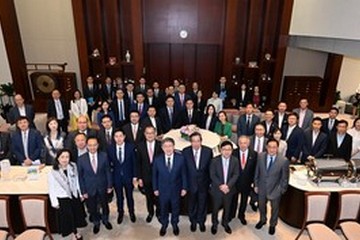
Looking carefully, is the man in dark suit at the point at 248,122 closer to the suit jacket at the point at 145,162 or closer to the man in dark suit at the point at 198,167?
the man in dark suit at the point at 198,167

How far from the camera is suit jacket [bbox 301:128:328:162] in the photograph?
A: 514cm

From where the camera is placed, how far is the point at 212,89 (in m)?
10.4

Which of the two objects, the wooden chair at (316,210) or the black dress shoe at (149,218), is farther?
the black dress shoe at (149,218)

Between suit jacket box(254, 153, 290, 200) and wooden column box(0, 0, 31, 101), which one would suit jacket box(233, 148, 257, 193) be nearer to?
suit jacket box(254, 153, 290, 200)

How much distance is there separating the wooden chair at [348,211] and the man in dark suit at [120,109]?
486 cm

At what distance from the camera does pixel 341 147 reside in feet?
16.6

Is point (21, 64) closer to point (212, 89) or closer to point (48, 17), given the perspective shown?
point (48, 17)

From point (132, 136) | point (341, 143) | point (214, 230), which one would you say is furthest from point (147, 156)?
point (341, 143)

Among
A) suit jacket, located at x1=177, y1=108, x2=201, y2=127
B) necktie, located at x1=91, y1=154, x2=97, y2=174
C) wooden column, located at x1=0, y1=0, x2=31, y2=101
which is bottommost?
suit jacket, located at x1=177, y1=108, x2=201, y2=127

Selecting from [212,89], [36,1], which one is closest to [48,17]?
[36,1]

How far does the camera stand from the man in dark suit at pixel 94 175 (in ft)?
13.3

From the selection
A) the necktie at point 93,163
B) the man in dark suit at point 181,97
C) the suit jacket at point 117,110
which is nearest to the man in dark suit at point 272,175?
the necktie at point 93,163

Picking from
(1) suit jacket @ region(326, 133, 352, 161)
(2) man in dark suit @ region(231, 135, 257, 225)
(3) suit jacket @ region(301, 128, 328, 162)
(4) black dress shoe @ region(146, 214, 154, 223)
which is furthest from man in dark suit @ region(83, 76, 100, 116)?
(1) suit jacket @ region(326, 133, 352, 161)

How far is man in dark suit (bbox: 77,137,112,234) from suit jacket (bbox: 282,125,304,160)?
129 inches
